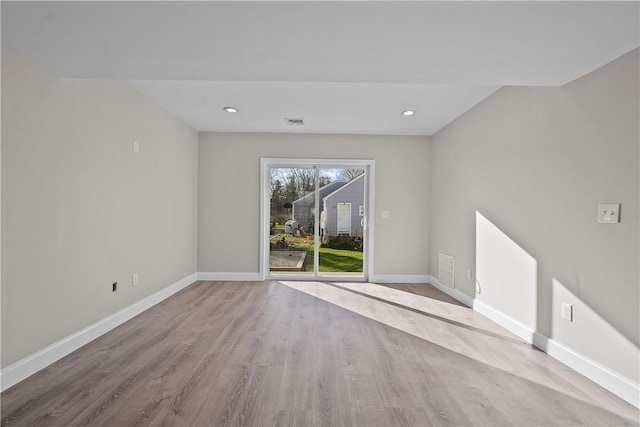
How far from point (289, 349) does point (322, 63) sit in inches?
87.4

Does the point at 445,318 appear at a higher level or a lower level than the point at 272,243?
lower

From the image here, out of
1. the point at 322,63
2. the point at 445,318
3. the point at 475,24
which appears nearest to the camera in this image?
the point at 475,24

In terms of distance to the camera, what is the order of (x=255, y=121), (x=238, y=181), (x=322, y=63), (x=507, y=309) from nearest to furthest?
(x=322, y=63) < (x=507, y=309) < (x=255, y=121) < (x=238, y=181)

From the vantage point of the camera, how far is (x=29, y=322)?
2.17 meters

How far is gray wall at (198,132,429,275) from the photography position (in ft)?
16.8

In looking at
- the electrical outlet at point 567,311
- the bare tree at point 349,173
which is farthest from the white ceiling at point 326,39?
the bare tree at point 349,173

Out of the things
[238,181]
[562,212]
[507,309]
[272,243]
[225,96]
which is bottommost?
[507,309]

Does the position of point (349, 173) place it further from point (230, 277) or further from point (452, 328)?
point (452, 328)

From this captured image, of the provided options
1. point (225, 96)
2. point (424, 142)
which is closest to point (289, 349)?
point (225, 96)

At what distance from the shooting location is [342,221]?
530cm

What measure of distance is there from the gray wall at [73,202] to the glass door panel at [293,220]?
69.5 inches

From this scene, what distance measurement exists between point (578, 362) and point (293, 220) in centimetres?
389

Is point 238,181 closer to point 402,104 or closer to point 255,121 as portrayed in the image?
point 255,121

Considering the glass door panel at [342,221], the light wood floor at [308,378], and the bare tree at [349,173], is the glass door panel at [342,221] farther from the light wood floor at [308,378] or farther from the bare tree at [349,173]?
the light wood floor at [308,378]
